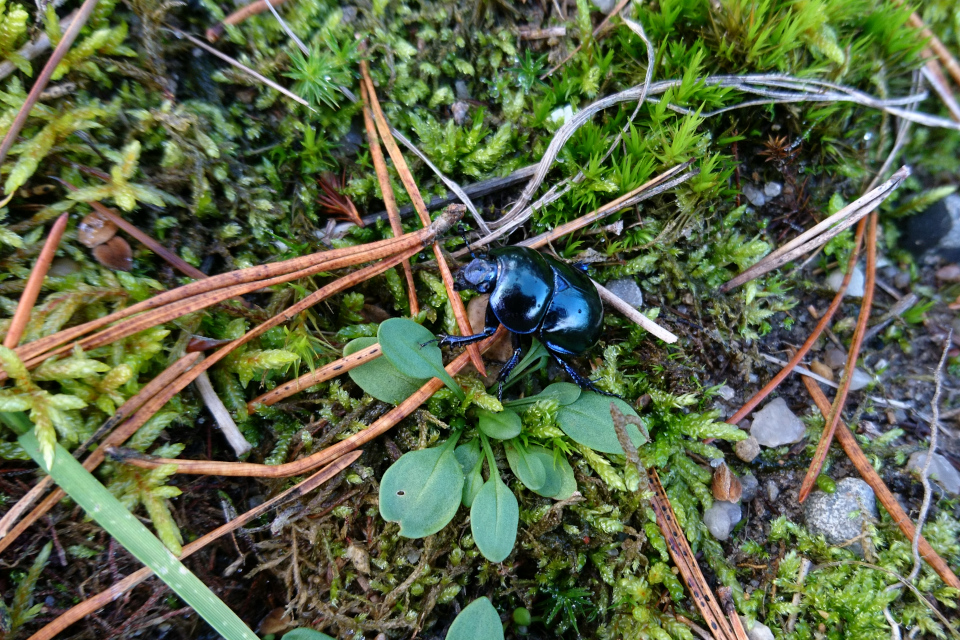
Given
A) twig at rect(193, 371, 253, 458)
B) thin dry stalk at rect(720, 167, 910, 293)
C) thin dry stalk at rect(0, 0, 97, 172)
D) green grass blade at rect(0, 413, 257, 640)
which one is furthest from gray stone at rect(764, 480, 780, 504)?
thin dry stalk at rect(0, 0, 97, 172)

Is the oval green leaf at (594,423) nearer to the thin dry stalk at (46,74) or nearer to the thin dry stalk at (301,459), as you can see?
the thin dry stalk at (301,459)

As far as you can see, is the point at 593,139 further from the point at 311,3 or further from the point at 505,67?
the point at 311,3

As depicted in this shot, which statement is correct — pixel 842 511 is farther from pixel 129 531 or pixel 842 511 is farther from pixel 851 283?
pixel 129 531

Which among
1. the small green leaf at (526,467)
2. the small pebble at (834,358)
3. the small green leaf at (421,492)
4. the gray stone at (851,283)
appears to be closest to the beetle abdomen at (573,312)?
the small green leaf at (526,467)

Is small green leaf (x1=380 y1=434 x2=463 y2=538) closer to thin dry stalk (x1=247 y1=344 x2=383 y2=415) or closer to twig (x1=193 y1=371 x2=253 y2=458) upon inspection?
thin dry stalk (x1=247 y1=344 x2=383 y2=415)

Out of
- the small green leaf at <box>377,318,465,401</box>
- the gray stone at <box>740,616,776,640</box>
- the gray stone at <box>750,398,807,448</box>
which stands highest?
the small green leaf at <box>377,318,465,401</box>
